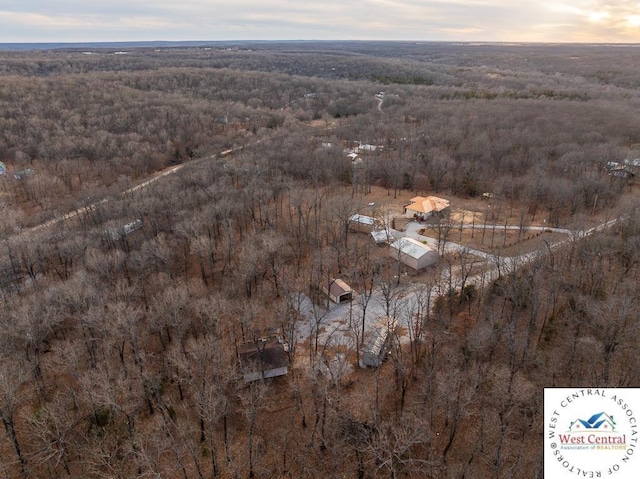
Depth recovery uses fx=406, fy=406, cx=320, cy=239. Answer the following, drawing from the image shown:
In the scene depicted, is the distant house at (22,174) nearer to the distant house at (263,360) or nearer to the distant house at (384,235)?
the distant house at (384,235)

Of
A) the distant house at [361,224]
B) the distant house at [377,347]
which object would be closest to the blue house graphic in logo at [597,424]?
the distant house at [377,347]

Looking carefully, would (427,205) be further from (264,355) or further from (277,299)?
(264,355)

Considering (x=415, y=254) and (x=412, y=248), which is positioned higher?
(x=412, y=248)

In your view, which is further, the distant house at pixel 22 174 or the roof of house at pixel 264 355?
the distant house at pixel 22 174

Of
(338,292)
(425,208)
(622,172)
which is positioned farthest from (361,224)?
(622,172)

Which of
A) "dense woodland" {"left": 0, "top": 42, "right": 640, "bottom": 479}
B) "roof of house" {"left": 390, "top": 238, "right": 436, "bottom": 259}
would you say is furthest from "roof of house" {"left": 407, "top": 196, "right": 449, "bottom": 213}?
"roof of house" {"left": 390, "top": 238, "right": 436, "bottom": 259}

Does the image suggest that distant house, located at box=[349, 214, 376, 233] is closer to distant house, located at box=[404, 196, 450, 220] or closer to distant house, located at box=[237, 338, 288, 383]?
distant house, located at box=[404, 196, 450, 220]
